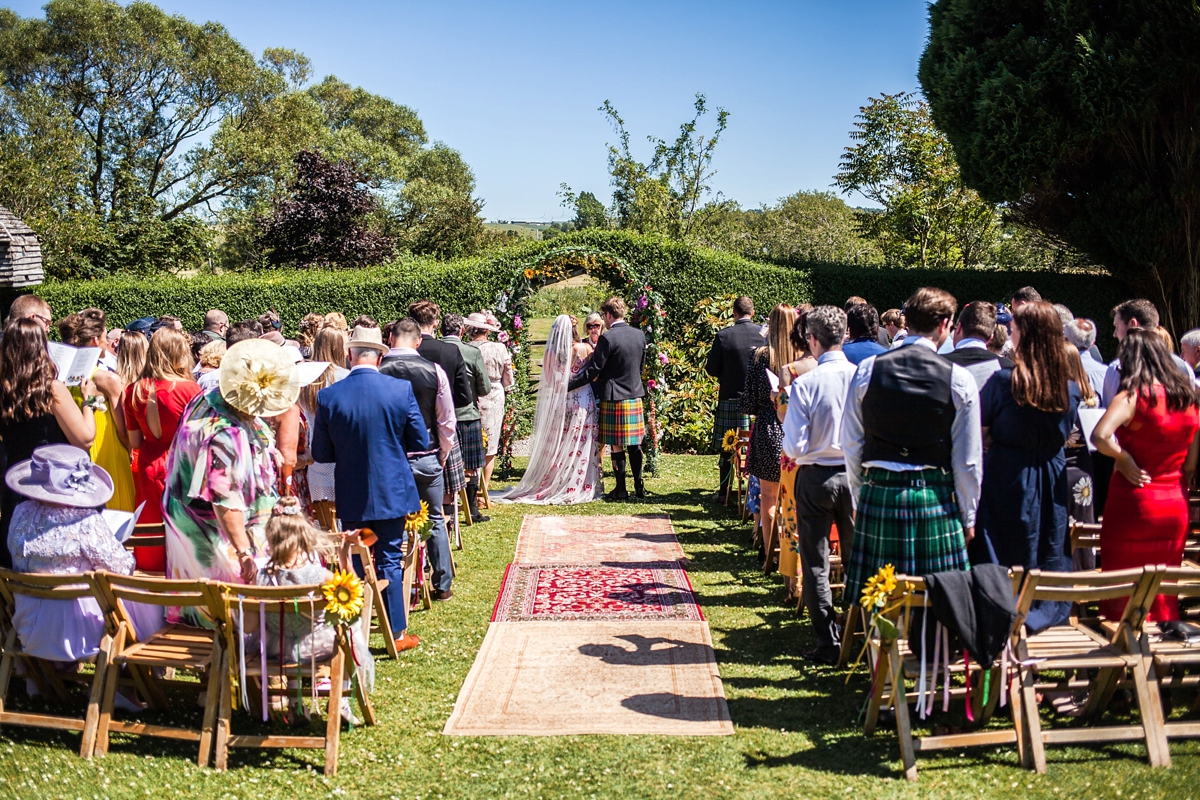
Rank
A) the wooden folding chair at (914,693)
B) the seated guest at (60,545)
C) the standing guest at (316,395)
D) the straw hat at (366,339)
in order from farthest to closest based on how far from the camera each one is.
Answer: the standing guest at (316,395)
the straw hat at (366,339)
the seated guest at (60,545)
the wooden folding chair at (914,693)

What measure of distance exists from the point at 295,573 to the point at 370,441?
1.07 m

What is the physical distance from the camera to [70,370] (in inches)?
235

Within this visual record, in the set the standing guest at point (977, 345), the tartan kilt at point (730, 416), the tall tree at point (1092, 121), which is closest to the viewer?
the standing guest at point (977, 345)

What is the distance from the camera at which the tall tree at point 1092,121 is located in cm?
1306

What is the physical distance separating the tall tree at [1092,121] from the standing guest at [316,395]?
11544 millimetres

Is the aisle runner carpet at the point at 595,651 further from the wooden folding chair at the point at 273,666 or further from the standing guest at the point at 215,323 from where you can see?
the standing guest at the point at 215,323

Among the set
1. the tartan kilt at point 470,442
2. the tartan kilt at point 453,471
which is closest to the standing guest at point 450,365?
the tartan kilt at point 453,471

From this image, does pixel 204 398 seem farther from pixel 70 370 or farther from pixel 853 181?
pixel 853 181

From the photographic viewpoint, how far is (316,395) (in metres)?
6.05

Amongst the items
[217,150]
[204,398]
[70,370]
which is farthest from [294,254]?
[204,398]

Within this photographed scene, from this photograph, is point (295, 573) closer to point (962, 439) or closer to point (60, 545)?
point (60, 545)

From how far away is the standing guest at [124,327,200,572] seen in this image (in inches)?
206

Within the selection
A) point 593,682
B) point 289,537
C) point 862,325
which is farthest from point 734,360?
point 289,537

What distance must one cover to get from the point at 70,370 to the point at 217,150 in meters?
32.3
